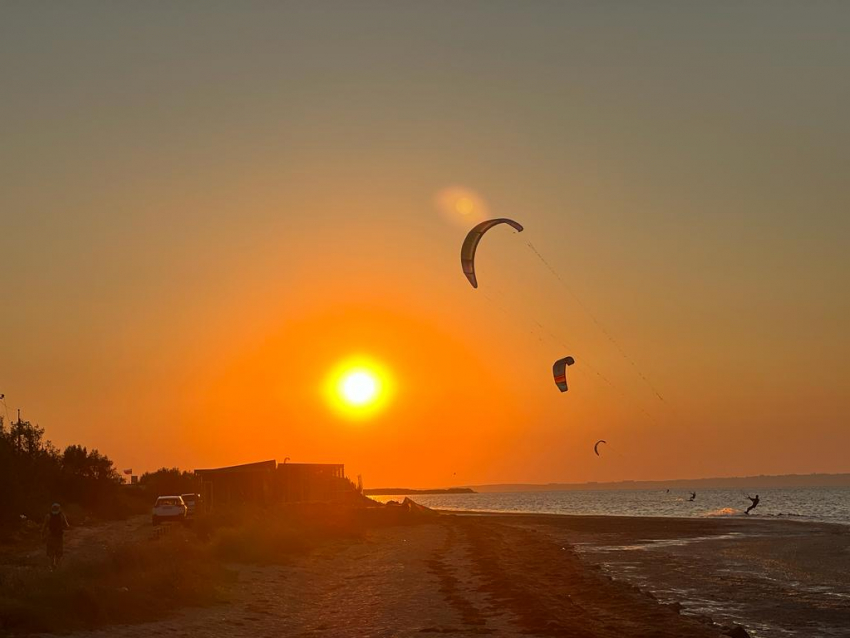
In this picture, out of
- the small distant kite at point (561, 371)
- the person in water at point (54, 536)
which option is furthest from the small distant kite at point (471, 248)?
the person in water at point (54, 536)

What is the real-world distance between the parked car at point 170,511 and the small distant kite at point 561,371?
18.0 m

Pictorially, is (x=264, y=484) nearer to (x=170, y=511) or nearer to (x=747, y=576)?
(x=170, y=511)

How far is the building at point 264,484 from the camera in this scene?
54500 millimetres

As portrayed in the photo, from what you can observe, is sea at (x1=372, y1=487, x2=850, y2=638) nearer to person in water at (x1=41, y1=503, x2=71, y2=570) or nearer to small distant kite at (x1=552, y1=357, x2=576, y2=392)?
small distant kite at (x1=552, y1=357, x2=576, y2=392)

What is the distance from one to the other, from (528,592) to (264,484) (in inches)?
1355

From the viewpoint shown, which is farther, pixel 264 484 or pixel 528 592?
pixel 264 484

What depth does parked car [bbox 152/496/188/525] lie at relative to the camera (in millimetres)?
41625

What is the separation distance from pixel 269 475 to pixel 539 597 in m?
36.5

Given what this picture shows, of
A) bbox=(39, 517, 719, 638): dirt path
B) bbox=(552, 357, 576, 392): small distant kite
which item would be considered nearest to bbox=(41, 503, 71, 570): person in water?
bbox=(39, 517, 719, 638): dirt path

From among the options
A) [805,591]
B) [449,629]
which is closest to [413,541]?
[805,591]

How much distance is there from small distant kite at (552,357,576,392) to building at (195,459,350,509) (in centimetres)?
2007

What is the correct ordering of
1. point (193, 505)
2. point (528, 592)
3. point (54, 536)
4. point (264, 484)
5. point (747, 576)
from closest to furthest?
1. point (528, 592)
2. point (54, 536)
3. point (747, 576)
4. point (193, 505)
5. point (264, 484)

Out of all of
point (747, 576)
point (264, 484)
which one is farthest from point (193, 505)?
point (747, 576)

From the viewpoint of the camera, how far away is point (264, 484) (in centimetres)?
5488
